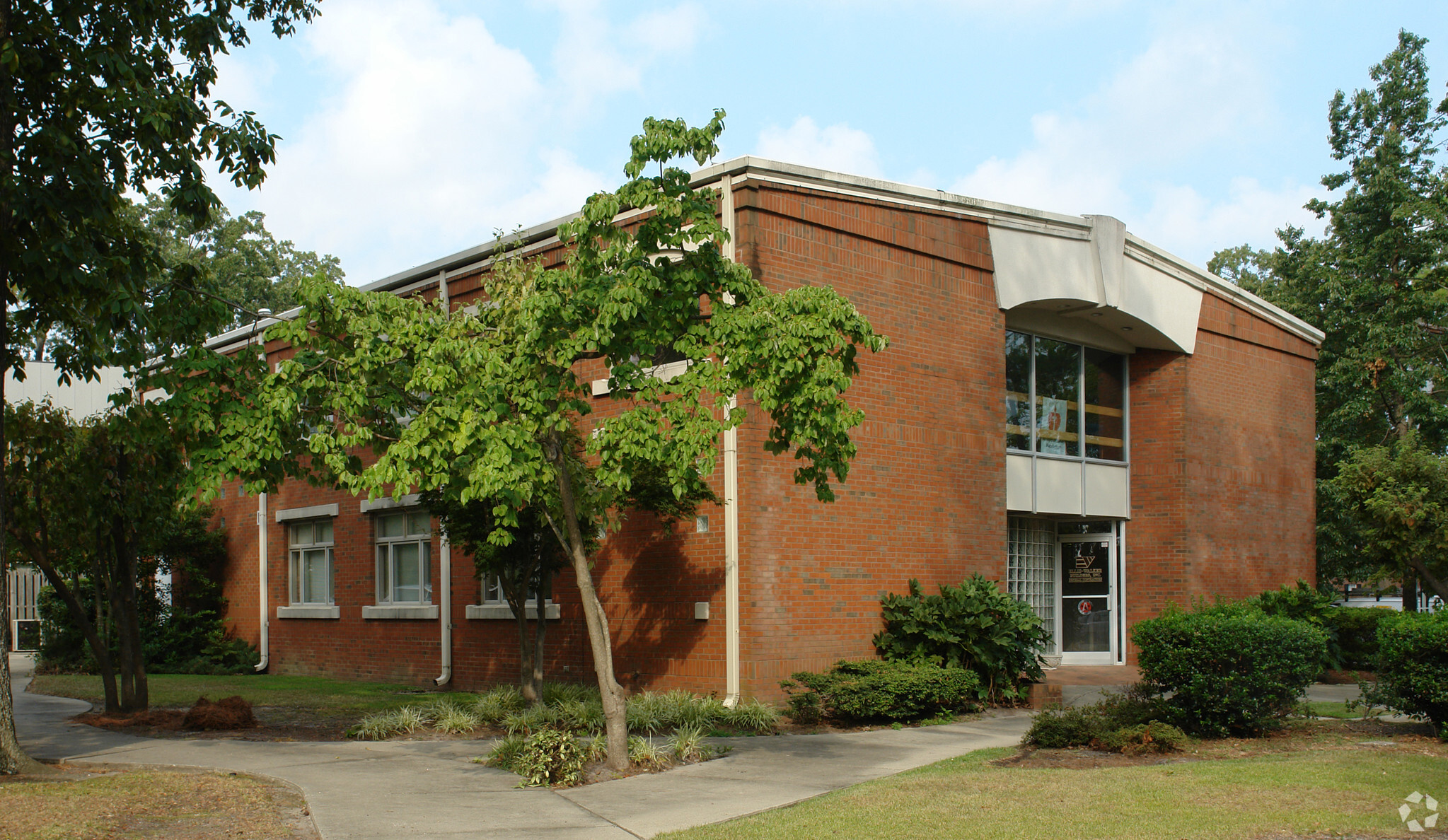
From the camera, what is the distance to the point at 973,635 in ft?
50.8

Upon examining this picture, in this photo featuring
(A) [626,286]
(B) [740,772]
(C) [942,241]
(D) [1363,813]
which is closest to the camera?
(D) [1363,813]

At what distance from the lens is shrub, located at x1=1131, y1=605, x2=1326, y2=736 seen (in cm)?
1156

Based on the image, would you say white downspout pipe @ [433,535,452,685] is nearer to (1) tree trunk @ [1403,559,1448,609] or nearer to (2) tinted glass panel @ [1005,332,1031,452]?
(2) tinted glass panel @ [1005,332,1031,452]

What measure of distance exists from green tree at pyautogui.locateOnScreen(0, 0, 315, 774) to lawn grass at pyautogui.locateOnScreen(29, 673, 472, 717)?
20.3ft

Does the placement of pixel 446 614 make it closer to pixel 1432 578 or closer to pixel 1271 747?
pixel 1271 747

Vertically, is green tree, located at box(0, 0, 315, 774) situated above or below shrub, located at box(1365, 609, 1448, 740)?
above

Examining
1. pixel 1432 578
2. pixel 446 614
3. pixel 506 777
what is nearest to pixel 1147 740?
pixel 506 777

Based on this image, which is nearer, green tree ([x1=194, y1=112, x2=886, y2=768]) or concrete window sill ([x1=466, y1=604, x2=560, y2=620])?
green tree ([x1=194, y1=112, x2=886, y2=768])

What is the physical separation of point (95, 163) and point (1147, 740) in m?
11.6

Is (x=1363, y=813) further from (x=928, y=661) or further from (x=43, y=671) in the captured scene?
(x=43, y=671)

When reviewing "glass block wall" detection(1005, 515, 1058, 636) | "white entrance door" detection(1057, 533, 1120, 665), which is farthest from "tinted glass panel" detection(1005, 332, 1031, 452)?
"white entrance door" detection(1057, 533, 1120, 665)

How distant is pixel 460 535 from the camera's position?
15.0m

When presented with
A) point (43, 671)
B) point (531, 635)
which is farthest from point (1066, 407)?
point (43, 671)

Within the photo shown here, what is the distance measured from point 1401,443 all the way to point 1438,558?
337cm
